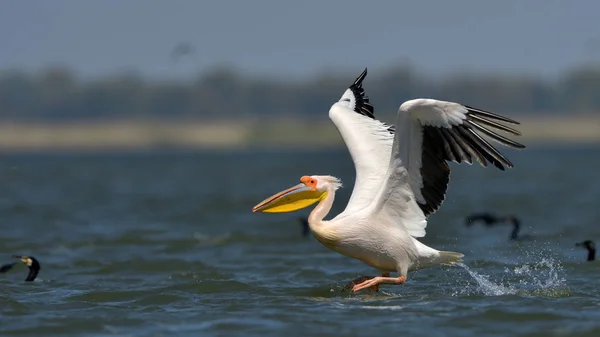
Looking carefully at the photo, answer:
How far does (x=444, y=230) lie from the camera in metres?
18.2

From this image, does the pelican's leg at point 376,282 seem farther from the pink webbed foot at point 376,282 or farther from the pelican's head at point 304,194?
the pelican's head at point 304,194

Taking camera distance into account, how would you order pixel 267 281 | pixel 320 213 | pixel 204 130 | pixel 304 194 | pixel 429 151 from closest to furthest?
pixel 429 151
pixel 320 213
pixel 304 194
pixel 267 281
pixel 204 130

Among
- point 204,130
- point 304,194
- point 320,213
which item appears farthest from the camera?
point 204,130

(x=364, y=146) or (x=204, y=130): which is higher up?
(x=204, y=130)

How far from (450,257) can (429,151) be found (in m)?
0.99

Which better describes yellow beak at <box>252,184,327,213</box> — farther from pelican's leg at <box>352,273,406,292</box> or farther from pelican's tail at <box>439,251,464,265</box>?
pelican's tail at <box>439,251,464,265</box>

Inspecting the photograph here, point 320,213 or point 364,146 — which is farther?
point 364,146

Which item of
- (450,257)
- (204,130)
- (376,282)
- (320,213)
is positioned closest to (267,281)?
(320,213)

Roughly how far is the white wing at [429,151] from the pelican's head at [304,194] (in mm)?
506

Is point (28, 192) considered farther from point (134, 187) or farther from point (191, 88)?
point (191, 88)

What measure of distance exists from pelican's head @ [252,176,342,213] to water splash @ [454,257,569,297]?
132cm

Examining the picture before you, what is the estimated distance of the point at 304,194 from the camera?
1026cm

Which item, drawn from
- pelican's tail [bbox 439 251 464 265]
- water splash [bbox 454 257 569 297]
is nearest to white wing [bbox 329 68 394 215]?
pelican's tail [bbox 439 251 464 265]

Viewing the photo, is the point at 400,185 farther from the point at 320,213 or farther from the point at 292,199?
the point at 292,199
